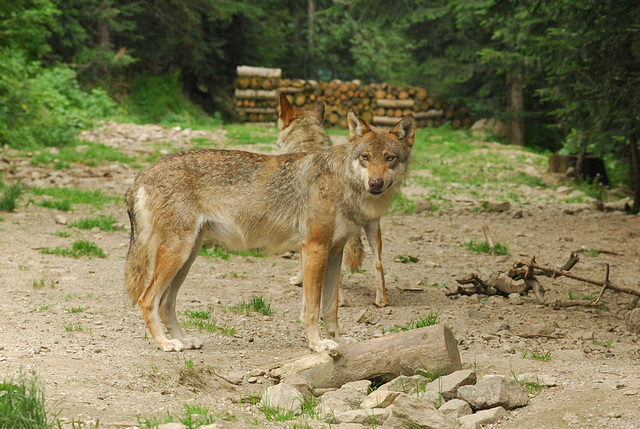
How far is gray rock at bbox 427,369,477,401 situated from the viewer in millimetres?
4371

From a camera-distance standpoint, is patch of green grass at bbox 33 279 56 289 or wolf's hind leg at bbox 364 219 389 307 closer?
patch of green grass at bbox 33 279 56 289

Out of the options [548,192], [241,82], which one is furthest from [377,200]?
[241,82]

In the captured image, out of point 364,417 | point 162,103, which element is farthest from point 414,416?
point 162,103

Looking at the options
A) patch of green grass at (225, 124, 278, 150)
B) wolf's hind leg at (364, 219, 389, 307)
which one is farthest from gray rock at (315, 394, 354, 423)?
patch of green grass at (225, 124, 278, 150)

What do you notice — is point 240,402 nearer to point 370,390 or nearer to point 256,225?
point 370,390

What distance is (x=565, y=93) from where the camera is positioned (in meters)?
11.9

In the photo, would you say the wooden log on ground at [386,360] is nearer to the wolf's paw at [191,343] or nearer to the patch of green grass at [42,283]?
the wolf's paw at [191,343]

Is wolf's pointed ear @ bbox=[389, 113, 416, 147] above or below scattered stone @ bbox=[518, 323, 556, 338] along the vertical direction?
above

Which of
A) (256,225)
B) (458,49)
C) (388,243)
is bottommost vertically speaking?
(388,243)

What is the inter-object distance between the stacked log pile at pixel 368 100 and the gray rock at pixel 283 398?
71.6ft

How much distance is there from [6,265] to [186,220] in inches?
129

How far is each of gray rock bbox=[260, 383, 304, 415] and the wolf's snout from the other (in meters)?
1.70

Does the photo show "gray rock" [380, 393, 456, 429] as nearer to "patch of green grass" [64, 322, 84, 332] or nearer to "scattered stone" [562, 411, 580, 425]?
"scattered stone" [562, 411, 580, 425]

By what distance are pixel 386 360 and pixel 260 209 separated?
1745mm
